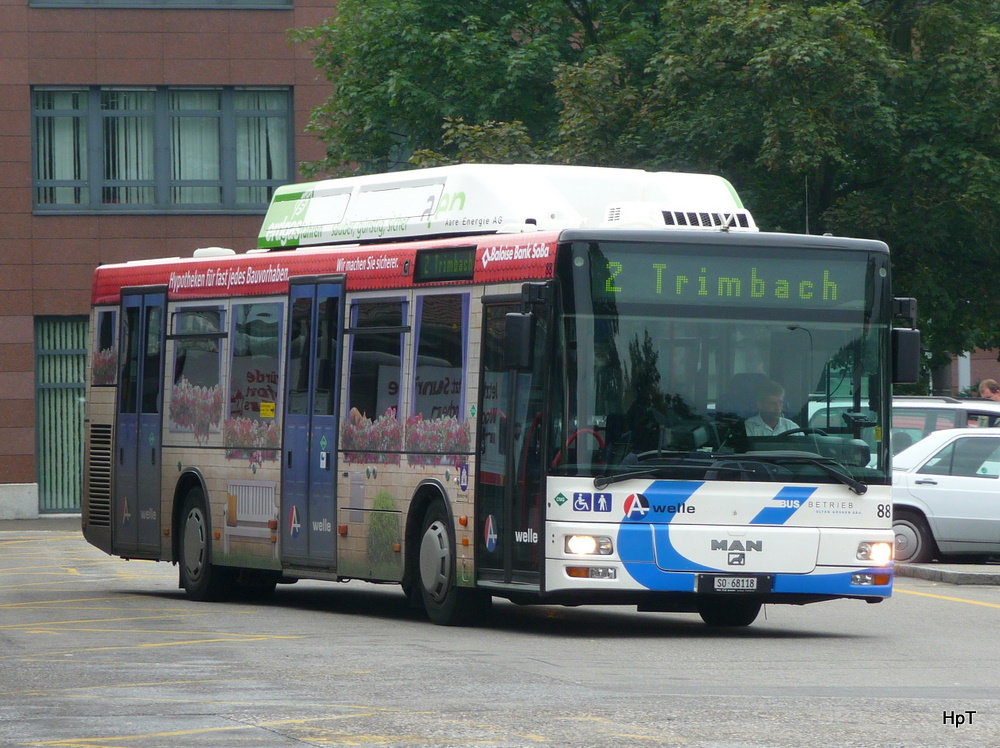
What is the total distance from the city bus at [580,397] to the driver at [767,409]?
0.07 feet

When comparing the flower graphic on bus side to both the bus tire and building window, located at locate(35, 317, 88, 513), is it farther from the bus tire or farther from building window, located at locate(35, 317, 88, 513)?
building window, located at locate(35, 317, 88, 513)

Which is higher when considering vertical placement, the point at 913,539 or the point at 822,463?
the point at 822,463

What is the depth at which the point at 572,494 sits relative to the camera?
41.2 feet

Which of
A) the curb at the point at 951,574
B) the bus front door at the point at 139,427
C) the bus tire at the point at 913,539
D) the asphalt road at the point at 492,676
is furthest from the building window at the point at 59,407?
the curb at the point at 951,574

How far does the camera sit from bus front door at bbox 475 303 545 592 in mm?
12758

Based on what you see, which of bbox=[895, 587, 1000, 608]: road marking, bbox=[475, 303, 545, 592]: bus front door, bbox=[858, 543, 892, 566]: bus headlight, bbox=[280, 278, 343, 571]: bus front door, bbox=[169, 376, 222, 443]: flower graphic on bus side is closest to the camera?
bbox=[475, 303, 545, 592]: bus front door

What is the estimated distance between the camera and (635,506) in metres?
12.6

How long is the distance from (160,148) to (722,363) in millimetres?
25462

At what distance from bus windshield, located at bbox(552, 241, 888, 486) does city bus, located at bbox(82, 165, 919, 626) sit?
14 millimetres

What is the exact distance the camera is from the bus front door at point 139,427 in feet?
57.9

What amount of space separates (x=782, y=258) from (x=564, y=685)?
4177 millimetres

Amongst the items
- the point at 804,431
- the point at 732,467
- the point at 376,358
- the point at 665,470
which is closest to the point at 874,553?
the point at 804,431

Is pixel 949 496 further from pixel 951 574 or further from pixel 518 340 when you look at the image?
pixel 518 340

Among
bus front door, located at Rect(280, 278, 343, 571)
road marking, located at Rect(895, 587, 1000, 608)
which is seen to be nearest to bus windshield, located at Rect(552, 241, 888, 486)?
bus front door, located at Rect(280, 278, 343, 571)
